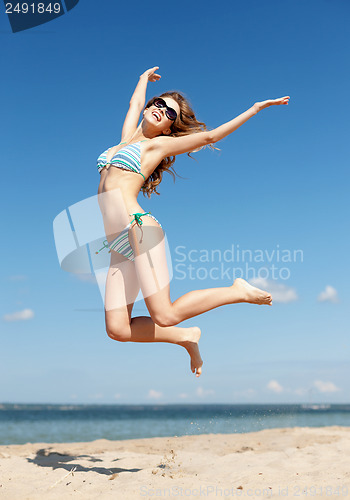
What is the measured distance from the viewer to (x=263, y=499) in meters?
3.54

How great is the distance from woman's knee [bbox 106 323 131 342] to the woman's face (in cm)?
165

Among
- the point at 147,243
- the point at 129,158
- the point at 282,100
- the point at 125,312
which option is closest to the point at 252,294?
the point at 147,243

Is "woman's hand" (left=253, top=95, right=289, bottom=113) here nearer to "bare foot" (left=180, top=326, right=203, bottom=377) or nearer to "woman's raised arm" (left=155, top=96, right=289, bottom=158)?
"woman's raised arm" (left=155, top=96, right=289, bottom=158)

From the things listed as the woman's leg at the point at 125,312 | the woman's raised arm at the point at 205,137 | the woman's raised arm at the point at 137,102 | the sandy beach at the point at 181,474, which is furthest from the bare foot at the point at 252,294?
the woman's raised arm at the point at 137,102

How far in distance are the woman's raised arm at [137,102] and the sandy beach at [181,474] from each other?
2.93 meters

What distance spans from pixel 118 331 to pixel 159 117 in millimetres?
1787

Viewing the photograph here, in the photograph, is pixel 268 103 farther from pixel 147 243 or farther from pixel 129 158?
pixel 147 243

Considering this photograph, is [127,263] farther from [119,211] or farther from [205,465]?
[205,465]

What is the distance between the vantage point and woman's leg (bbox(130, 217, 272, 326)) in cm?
347

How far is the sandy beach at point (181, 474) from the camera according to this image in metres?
3.73

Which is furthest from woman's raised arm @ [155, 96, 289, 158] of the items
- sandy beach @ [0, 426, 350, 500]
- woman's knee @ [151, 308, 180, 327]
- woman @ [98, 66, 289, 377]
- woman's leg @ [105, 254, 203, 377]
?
sandy beach @ [0, 426, 350, 500]

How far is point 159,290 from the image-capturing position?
3.48 m

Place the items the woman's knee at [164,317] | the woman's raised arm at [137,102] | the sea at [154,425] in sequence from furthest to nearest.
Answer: the sea at [154,425] → the woman's raised arm at [137,102] → the woman's knee at [164,317]

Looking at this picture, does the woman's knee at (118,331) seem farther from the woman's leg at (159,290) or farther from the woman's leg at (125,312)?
the woman's leg at (159,290)
